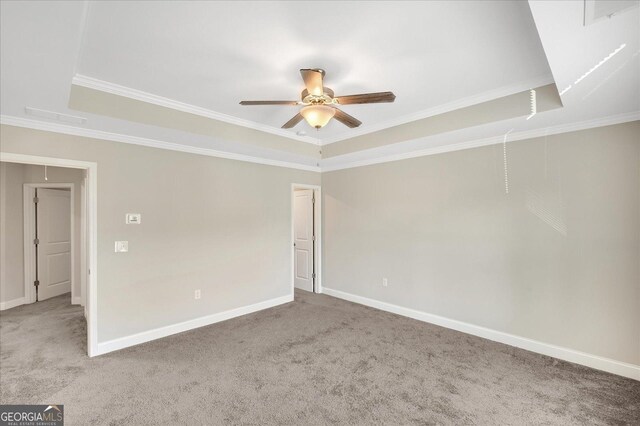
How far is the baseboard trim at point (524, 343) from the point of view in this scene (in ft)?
9.11

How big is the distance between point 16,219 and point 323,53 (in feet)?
19.0

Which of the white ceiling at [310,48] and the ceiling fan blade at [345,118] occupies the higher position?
the white ceiling at [310,48]

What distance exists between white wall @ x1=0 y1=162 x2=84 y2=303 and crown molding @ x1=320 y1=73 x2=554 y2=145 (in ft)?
15.3

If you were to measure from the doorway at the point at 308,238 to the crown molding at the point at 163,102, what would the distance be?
5.17ft

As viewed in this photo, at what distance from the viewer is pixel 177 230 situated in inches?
150

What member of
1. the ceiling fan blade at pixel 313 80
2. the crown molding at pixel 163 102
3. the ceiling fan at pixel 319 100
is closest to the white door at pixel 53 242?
the crown molding at pixel 163 102

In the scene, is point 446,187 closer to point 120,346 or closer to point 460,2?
point 460,2

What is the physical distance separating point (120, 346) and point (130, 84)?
282 cm

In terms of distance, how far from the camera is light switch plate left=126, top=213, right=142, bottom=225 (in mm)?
3408

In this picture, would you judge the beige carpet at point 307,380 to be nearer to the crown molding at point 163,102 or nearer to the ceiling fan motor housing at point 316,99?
the ceiling fan motor housing at point 316,99

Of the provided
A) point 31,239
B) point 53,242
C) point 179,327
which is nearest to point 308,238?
point 179,327

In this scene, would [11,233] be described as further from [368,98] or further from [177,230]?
[368,98]

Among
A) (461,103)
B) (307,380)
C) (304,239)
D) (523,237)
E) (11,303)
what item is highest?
(461,103)

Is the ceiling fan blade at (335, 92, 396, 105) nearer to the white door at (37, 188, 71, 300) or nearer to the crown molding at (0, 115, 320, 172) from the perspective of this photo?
the crown molding at (0, 115, 320, 172)
